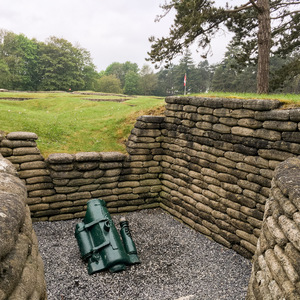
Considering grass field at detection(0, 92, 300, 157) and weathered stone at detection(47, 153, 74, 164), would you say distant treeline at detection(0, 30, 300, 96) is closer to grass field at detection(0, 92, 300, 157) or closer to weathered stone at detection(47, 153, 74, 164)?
grass field at detection(0, 92, 300, 157)

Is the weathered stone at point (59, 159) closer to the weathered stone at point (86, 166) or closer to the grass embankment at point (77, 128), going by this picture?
the weathered stone at point (86, 166)

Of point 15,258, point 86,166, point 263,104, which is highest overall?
point 263,104

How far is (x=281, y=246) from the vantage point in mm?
2773

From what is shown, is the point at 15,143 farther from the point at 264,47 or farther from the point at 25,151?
the point at 264,47

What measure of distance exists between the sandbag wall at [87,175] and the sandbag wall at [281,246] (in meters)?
4.22

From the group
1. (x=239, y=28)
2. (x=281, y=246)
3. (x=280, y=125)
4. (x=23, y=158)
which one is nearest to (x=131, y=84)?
(x=239, y=28)

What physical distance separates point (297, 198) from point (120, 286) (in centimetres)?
336

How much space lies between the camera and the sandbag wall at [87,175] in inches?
248

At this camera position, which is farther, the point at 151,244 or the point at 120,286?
the point at 151,244

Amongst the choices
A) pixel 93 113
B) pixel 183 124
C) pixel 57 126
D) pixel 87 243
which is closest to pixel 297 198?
pixel 87 243

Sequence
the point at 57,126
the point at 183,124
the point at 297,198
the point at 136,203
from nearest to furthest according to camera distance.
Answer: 1. the point at 297,198
2. the point at 183,124
3. the point at 136,203
4. the point at 57,126

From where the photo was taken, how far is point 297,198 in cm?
256

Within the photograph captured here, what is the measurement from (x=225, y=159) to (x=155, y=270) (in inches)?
104

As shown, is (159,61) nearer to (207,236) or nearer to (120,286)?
(207,236)
